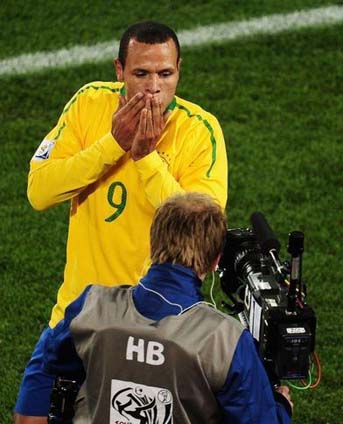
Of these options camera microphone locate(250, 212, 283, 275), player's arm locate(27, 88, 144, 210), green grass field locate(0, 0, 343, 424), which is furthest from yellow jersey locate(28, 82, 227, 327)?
green grass field locate(0, 0, 343, 424)

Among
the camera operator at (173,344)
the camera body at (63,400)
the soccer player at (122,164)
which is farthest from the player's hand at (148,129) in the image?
the camera body at (63,400)

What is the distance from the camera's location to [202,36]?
33.6ft

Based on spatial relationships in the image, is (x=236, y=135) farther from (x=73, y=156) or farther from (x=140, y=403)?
(x=140, y=403)

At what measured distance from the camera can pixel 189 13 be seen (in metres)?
10.6

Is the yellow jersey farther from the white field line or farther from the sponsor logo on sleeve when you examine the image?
the white field line

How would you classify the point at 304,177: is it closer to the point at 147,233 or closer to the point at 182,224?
the point at 147,233

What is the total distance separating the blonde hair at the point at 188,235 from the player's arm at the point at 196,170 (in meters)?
0.54

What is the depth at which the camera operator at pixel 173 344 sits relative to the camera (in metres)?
3.77

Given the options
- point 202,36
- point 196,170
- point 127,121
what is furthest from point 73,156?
point 202,36

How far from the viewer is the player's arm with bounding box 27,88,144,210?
4.54 metres

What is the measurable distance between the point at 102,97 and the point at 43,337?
913 mm

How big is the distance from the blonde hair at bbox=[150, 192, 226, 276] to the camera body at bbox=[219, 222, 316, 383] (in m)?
0.30

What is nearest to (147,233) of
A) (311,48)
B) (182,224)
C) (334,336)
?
(182,224)

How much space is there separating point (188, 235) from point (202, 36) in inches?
258
